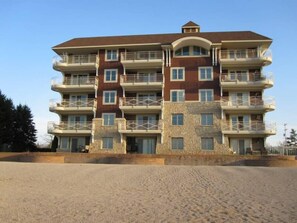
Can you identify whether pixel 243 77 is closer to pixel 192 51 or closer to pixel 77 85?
pixel 192 51

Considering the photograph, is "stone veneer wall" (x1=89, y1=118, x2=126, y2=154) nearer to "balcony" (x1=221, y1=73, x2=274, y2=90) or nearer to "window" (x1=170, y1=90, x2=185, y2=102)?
"window" (x1=170, y1=90, x2=185, y2=102)

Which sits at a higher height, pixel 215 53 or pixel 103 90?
pixel 215 53

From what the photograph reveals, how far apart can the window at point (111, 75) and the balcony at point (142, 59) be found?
5.43 feet

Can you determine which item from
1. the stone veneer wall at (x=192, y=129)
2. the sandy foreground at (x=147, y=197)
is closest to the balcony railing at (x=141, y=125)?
the stone veneer wall at (x=192, y=129)

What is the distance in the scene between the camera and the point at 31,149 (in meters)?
41.8

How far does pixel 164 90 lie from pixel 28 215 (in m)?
27.5

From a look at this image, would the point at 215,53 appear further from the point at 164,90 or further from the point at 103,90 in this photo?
the point at 103,90

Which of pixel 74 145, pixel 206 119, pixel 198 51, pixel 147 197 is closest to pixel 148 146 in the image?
pixel 206 119

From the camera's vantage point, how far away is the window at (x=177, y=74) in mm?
35594

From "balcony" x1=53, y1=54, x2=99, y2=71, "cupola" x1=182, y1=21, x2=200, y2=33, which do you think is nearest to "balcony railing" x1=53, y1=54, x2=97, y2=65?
"balcony" x1=53, y1=54, x2=99, y2=71

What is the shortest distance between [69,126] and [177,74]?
1330 cm

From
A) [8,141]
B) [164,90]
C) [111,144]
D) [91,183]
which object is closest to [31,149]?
[8,141]

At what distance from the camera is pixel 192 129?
3406cm

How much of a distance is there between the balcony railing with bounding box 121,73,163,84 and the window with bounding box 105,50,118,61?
8.99 ft
